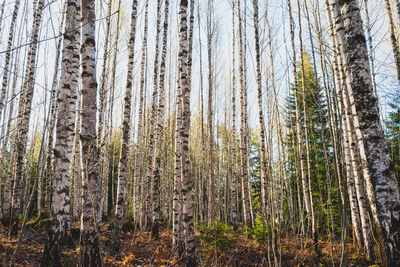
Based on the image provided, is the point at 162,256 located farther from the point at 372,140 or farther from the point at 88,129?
the point at 372,140

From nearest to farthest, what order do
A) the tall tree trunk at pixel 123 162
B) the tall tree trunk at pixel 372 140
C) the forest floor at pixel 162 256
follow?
the tall tree trunk at pixel 372 140 < the forest floor at pixel 162 256 < the tall tree trunk at pixel 123 162

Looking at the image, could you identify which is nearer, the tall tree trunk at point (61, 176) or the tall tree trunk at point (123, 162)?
the tall tree trunk at point (61, 176)

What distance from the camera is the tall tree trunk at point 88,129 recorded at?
293 centimetres

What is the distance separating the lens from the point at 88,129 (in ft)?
10.4

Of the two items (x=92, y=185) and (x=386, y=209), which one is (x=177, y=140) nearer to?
(x=92, y=185)

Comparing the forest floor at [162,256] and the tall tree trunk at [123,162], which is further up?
the tall tree trunk at [123,162]

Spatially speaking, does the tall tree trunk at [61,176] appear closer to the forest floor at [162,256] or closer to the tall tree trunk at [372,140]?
the forest floor at [162,256]

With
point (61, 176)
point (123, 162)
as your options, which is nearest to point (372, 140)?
point (123, 162)

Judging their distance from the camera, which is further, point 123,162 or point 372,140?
point 123,162

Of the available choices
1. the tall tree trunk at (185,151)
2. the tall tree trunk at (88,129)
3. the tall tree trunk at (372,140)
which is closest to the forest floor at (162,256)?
the tall tree trunk at (185,151)

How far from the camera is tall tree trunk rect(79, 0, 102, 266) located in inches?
115

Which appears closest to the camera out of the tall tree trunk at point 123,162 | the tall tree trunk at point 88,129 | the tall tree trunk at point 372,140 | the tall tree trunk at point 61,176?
the tall tree trunk at point 372,140

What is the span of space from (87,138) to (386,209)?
11.6 feet

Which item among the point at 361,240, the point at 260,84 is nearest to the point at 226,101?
the point at 260,84
